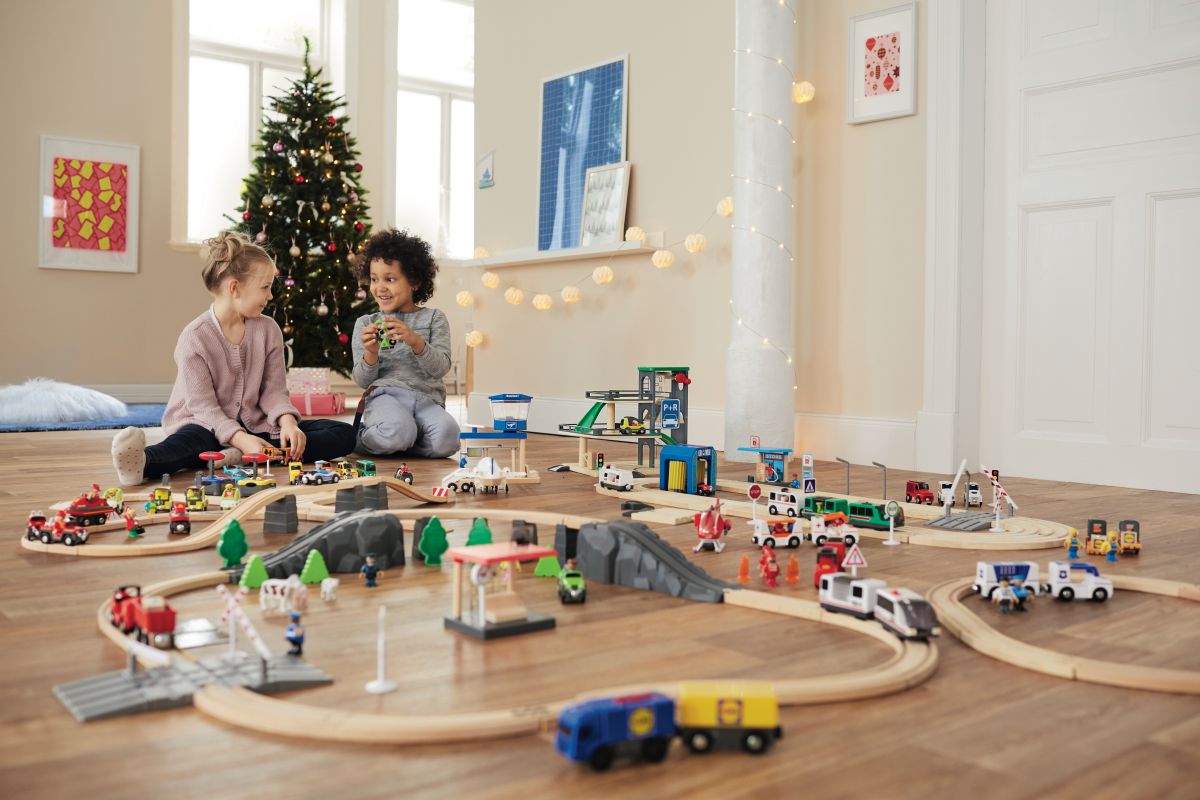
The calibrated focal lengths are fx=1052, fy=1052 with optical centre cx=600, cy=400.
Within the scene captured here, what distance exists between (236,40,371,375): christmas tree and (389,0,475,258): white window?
4.85ft

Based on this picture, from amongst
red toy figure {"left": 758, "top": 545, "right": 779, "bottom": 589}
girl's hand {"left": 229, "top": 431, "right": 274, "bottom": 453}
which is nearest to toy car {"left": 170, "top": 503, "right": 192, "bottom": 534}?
girl's hand {"left": 229, "top": 431, "right": 274, "bottom": 453}

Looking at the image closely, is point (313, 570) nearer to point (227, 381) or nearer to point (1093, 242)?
point (227, 381)

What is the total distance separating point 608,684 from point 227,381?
247cm

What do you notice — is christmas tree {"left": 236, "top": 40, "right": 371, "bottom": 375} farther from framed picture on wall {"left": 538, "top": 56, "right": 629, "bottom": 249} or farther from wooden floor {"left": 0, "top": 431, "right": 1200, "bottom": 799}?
wooden floor {"left": 0, "top": 431, "right": 1200, "bottom": 799}

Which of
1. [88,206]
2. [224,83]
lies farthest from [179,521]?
[224,83]

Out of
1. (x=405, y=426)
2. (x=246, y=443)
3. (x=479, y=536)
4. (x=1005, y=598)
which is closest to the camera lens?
(x=1005, y=598)

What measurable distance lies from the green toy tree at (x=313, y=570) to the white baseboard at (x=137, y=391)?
575 centimetres

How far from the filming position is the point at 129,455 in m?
2.81

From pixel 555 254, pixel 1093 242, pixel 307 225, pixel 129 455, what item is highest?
pixel 307 225

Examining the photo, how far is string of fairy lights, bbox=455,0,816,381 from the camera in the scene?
3783mm

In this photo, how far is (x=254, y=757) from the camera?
3.10 feet

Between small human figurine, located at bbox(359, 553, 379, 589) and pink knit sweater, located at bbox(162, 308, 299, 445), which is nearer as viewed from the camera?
small human figurine, located at bbox(359, 553, 379, 589)

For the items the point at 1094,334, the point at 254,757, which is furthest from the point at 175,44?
the point at 254,757

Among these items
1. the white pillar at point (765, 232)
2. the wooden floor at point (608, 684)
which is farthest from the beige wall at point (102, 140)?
the wooden floor at point (608, 684)
